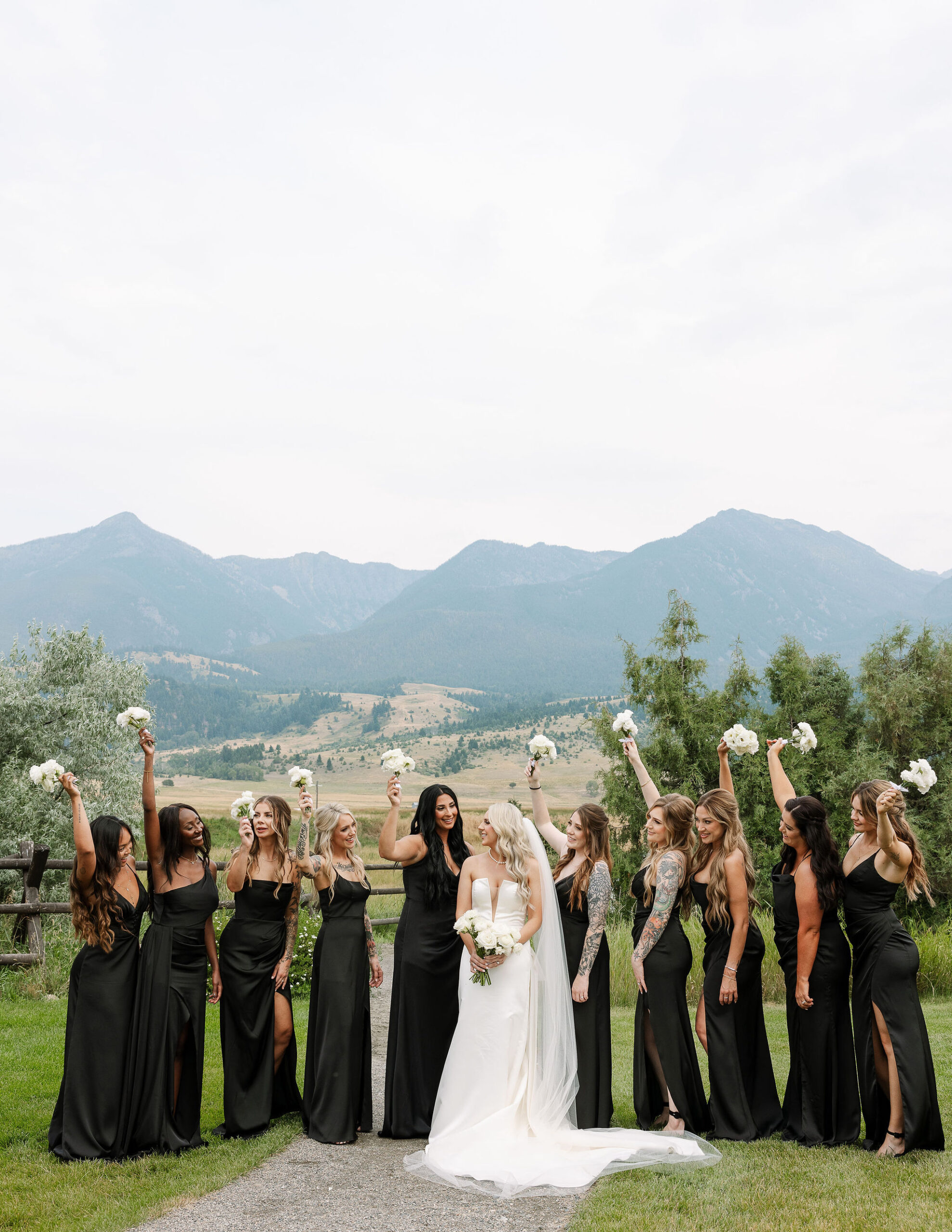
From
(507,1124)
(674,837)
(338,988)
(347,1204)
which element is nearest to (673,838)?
(674,837)

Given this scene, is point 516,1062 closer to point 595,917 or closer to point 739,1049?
point 595,917

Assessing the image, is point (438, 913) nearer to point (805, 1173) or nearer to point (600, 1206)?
point (600, 1206)

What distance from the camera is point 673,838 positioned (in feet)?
21.7

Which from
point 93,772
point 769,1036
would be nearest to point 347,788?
point 93,772

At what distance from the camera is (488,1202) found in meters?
5.32

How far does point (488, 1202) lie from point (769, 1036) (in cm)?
714

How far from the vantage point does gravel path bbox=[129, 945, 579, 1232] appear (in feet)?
16.3

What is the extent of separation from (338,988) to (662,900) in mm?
2345

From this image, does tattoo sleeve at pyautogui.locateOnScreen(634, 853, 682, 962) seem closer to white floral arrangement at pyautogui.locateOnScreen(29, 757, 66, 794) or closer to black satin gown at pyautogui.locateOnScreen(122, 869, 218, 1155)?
black satin gown at pyautogui.locateOnScreen(122, 869, 218, 1155)

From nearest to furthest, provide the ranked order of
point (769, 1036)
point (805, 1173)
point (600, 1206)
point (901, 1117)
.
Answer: point (600, 1206) → point (805, 1173) → point (901, 1117) → point (769, 1036)

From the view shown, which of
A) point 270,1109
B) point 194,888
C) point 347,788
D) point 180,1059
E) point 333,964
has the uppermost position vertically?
point 194,888

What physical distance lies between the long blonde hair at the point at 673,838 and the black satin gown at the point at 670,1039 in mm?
129

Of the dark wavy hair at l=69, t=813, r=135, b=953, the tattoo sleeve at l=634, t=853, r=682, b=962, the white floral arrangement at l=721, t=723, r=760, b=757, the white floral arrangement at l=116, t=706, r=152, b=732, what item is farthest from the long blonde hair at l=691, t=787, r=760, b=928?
the white floral arrangement at l=116, t=706, r=152, b=732

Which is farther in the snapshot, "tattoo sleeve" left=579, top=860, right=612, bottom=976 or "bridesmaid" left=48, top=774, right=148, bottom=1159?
"tattoo sleeve" left=579, top=860, right=612, bottom=976
